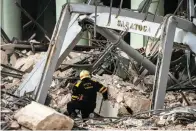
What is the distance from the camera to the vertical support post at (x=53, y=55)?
8.41 m

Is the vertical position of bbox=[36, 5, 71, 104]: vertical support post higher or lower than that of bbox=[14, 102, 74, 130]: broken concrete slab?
higher

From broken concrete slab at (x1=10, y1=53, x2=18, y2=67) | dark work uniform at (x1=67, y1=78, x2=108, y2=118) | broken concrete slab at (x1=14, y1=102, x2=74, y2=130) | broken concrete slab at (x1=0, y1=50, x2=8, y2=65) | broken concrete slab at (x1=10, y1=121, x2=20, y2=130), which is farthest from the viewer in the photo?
broken concrete slab at (x1=10, y1=53, x2=18, y2=67)

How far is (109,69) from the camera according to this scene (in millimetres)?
12781

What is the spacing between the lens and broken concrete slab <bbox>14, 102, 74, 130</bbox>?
6.36 meters

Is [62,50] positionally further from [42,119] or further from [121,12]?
[42,119]

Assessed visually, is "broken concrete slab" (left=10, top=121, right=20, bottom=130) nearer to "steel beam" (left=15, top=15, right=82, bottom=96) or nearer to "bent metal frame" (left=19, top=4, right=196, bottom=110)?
"bent metal frame" (left=19, top=4, right=196, bottom=110)

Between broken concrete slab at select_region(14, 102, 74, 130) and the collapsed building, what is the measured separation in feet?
0.05

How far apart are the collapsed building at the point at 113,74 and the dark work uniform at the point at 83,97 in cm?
45

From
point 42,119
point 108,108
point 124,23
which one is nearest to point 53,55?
point 124,23

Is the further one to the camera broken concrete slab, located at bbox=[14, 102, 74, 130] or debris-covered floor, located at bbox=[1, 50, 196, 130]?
debris-covered floor, located at bbox=[1, 50, 196, 130]

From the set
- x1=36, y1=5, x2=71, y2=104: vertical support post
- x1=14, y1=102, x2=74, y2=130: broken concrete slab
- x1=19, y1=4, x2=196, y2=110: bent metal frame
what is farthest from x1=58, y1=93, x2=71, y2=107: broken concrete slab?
x1=14, y1=102, x2=74, y2=130: broken concrete slab

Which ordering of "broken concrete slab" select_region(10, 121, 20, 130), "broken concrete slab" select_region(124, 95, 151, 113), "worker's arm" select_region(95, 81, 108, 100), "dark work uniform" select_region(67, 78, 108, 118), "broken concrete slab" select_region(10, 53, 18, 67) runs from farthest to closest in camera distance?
"broken concrete slab" select_region(10, 53, 18, 67), "broken concrete slab" select_region(124, 95, 151, 113), "worker's arm" select_region(95, 81, 108, 100), "dark work uniform" select_region(67, 78, 108, 118), "broken concrete slab" select_region(10, 121, 20, 130)

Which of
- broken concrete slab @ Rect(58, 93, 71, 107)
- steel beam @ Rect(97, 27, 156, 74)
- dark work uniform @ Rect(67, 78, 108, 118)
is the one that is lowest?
broken concrete slab @ Rect(58, 93, 71, 107)

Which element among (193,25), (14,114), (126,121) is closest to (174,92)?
(193,25)
